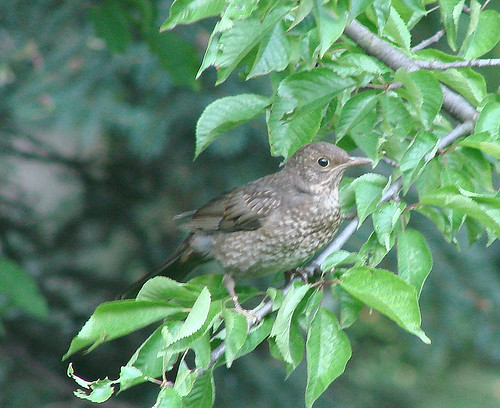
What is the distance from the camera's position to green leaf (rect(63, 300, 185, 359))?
1696 mm

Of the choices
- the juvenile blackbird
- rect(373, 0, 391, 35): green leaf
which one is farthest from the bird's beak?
rect(373, 0, 391, 35): green leaf

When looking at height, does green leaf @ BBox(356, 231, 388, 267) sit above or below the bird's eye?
above

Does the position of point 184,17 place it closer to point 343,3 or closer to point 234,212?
point 343,3

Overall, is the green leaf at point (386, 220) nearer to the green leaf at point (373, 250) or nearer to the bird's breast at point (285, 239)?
the green leaf at point (373, 250)

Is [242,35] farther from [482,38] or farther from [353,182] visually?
[482,38]

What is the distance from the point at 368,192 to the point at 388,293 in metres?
0.35

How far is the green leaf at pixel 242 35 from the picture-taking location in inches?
65.1

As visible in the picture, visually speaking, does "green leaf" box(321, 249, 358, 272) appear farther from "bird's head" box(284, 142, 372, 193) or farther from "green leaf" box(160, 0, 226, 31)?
"bird's head" box(284, 142, 372, 193)

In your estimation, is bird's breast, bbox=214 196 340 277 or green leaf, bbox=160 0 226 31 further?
bird's breast, bbox=214 196 340 277

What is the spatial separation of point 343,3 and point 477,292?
11.3 ft

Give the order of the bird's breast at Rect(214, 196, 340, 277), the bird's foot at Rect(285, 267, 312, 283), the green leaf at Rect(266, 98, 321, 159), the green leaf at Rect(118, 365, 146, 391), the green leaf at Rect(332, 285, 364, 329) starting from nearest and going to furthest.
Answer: the green leaf at Rect(118, 365, 146, 391)
the green leaf at Rect(332, 285, 364, 329)
the green leaf at Rect(266, 98, 321, 159)
the bird's foot at Rect(285, 267, 312, 283)
the bird's breast at Rect(214, 196, 340, 277)

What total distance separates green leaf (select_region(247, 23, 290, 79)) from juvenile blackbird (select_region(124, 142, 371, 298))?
1.02 m

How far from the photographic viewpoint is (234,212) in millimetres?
3072

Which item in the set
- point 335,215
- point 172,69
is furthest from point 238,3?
point 172,69
